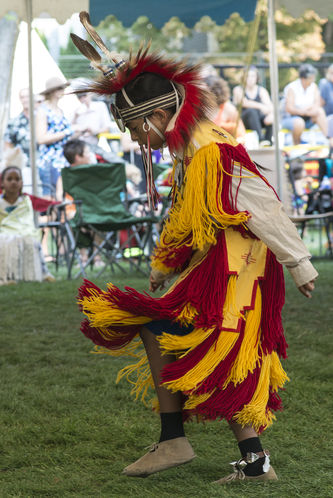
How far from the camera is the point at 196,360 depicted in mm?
2176

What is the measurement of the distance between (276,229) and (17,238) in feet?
17.2

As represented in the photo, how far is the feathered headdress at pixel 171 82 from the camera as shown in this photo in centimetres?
222

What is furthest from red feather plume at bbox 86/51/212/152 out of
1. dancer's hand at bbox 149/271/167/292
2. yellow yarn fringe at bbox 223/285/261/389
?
yellow yarn fringe at bbox 223/285/261/389

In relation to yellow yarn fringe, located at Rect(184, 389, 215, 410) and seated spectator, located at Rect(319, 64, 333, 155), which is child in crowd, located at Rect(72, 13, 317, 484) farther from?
seated spectator, located at Rect(319, 64, 333, 155)

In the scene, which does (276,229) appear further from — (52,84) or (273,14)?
(52,84)

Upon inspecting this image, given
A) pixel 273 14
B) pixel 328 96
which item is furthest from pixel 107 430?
pixel 328 96

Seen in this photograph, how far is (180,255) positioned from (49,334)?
2.47 m

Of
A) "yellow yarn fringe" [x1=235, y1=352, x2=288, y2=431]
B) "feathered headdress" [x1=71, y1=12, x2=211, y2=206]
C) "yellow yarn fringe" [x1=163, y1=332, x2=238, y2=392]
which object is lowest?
"yellow yarn fringe" [x1=235, y1=352, x2=288, y2=431]

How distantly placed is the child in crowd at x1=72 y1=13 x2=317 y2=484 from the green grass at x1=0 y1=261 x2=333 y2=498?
0.10 metres

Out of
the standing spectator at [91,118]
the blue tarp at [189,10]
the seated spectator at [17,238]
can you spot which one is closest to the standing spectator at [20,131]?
the standing spectator at [91,118]

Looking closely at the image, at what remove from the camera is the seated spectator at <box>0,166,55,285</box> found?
7.05 meters

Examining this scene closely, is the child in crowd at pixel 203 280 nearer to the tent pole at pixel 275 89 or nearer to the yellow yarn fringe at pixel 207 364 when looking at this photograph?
the yellow yarn fringe at pixel 207 364

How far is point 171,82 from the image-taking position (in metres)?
2.30

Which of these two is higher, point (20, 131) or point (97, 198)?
point (20, 131)
